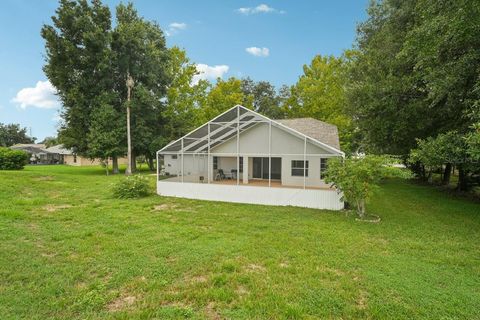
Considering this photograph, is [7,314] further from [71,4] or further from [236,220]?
[71,4]

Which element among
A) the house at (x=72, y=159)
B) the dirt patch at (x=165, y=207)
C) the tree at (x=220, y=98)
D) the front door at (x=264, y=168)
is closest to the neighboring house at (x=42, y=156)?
the house at (x=72, y=159)

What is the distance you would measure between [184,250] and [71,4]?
1015 inches

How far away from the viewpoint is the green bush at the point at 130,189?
13.1 m

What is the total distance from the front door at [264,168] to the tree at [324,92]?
12.0 meters

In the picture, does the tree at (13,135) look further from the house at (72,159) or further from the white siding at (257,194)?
the white siding at (257,194)

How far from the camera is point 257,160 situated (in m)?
17.0

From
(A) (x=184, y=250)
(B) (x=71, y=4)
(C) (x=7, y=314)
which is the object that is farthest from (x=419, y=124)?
(B) (x=71, y=4)

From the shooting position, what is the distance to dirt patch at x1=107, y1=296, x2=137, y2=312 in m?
3.91

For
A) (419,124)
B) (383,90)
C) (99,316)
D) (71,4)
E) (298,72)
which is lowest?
(99,316)

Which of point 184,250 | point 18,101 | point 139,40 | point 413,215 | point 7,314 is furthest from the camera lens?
point 18,101

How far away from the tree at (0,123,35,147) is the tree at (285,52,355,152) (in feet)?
220

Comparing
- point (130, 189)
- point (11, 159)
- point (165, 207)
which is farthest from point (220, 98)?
point (165, 207)

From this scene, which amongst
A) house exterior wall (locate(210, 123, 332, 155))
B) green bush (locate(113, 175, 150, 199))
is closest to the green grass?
green bush (locate(113, 175, 150, 199))

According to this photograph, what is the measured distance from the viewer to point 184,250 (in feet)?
20.0
